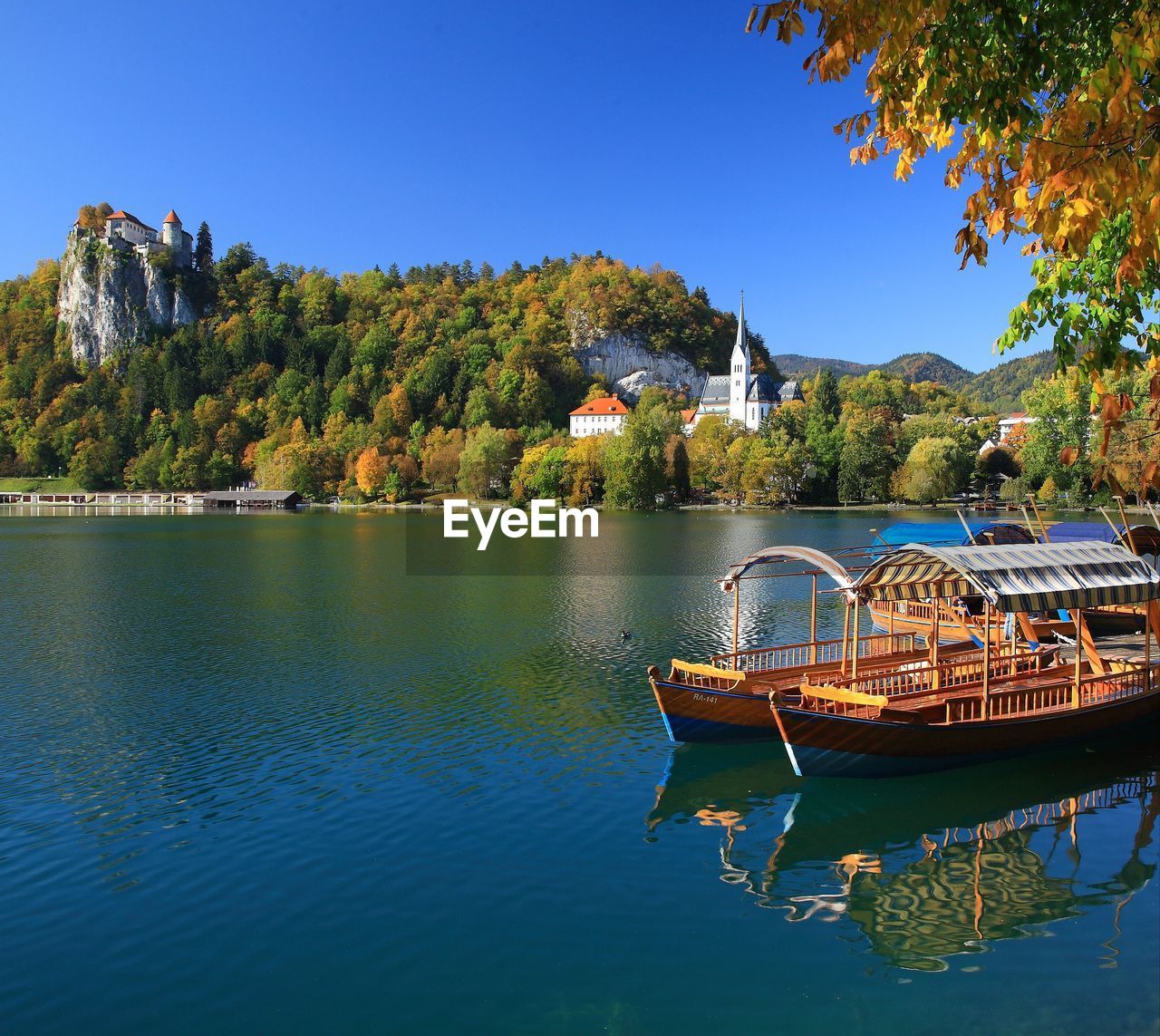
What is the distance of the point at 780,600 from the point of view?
131ft

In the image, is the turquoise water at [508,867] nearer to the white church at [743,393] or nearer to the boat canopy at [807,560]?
the boat canopy at [807,560]

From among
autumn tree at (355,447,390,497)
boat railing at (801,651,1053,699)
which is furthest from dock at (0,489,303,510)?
boat railing at (801,651,1053,699)

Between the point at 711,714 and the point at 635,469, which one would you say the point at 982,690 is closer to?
the point at 711,714

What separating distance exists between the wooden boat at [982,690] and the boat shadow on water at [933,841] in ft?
2.15

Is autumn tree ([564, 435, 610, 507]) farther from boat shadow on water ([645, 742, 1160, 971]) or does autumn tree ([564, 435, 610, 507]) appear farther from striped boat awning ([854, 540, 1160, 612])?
boat shadow on water ([645, 742, 1160, 971])

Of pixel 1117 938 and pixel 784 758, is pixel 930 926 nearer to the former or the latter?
pixel 1117 938

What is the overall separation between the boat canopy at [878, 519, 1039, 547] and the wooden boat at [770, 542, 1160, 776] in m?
13.1

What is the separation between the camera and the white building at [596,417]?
179500 mm

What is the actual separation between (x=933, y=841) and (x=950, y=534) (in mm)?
28148

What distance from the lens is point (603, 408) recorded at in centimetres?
18212

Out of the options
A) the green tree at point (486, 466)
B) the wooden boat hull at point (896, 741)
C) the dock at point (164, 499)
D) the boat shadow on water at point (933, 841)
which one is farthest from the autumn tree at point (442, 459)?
the wooden boat hull at point (896, 741)

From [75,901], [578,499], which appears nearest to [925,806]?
[75,901]

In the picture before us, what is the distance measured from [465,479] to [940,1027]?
12881cm

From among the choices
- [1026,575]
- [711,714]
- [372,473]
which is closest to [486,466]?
[372,473]
